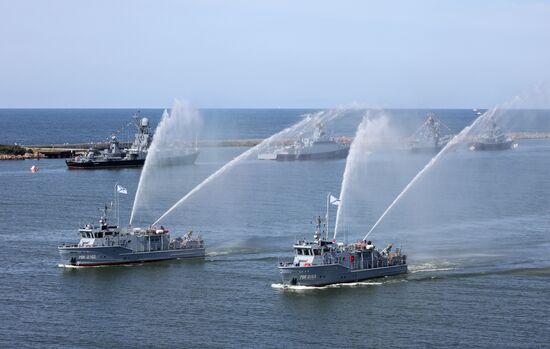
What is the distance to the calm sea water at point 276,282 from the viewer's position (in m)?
64.4

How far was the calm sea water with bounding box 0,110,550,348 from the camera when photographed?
211ft

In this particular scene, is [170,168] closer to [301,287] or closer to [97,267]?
[97,267]

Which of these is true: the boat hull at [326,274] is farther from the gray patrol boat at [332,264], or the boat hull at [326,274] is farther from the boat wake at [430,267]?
the boat wake at [430,267]

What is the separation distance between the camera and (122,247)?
3492 inches

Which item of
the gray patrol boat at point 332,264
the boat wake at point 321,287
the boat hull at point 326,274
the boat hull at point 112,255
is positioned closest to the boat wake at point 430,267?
the gray patrol boat at point 332,264

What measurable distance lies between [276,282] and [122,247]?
1712cm

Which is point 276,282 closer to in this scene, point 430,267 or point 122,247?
point 430,267

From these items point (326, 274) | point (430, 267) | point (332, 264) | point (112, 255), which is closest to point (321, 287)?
point (326, 274)

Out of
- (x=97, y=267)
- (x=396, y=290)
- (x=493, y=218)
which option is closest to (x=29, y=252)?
(x=97, y=267)

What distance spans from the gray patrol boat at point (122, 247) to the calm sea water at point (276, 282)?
145cm

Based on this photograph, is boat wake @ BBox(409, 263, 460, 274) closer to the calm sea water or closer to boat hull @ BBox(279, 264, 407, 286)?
the calm sea water

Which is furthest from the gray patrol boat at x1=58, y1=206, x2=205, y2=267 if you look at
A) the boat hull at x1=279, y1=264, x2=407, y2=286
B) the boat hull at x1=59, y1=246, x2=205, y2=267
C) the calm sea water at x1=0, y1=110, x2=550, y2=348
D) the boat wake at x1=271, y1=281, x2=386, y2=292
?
the boat hull at x1=279, y1=264, x2=407, y2=286

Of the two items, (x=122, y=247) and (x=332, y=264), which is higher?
(x=122, y=247)

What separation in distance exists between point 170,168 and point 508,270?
383 ft
